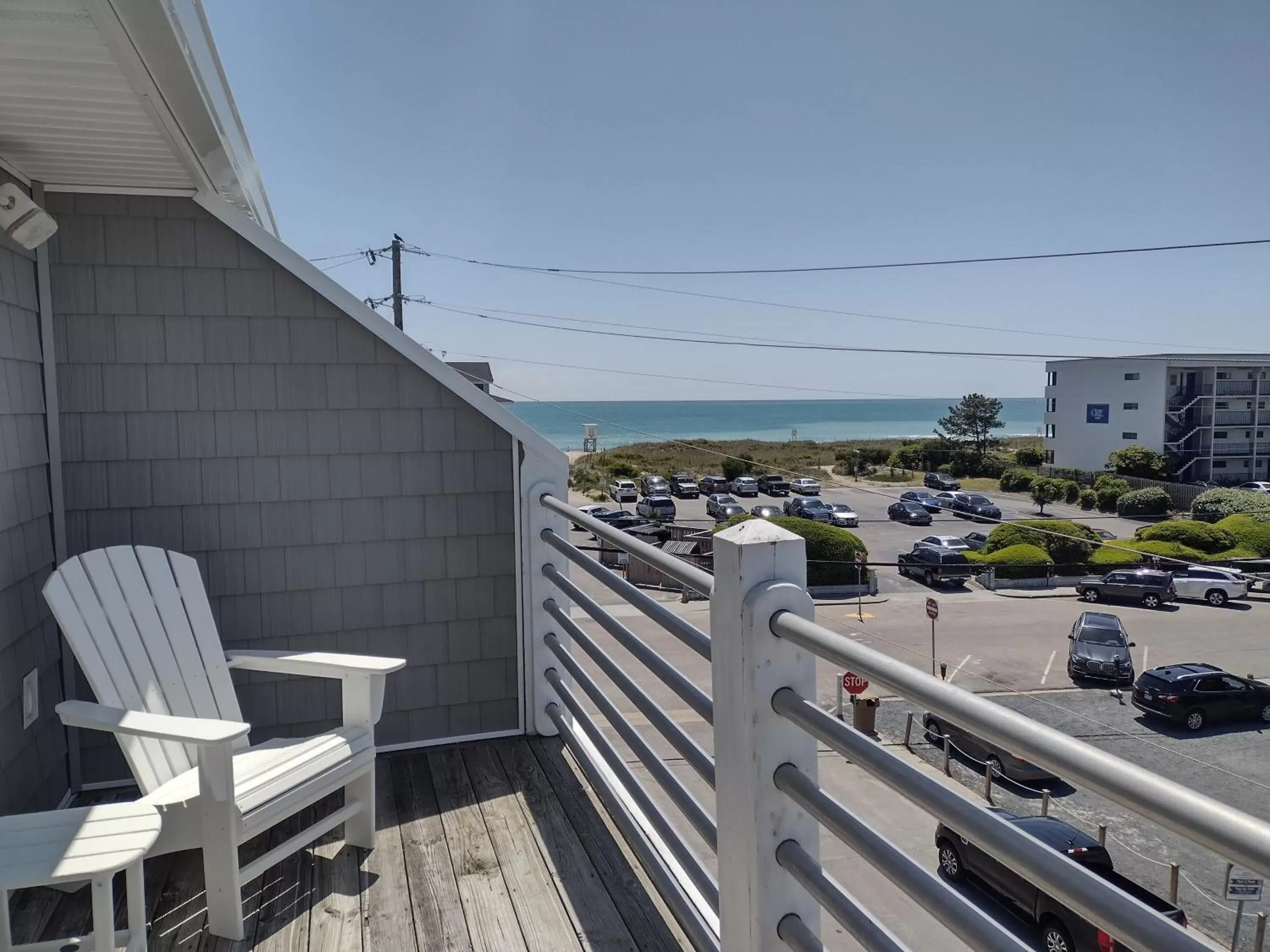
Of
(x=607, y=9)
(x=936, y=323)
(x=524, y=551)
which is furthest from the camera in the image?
(x=936, y=323)

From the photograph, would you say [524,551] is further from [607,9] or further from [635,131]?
[635,131]

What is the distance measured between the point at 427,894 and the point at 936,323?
233 feet

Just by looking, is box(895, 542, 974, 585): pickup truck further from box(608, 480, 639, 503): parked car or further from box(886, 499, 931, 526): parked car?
box(608, 480, 639, 503): parked car

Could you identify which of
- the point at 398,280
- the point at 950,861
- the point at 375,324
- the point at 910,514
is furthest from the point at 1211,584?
the point at 375,324

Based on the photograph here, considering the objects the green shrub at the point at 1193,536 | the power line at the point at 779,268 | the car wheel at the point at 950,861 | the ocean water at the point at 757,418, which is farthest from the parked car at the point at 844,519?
the ocean water at the point at 757,418

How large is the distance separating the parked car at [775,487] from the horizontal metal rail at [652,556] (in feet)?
96.1

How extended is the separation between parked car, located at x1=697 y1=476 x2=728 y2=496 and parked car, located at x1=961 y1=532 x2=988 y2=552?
9.52 m

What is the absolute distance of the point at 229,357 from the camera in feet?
9.05

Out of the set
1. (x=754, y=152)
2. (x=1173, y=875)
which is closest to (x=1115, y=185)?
(x=754, y=152)

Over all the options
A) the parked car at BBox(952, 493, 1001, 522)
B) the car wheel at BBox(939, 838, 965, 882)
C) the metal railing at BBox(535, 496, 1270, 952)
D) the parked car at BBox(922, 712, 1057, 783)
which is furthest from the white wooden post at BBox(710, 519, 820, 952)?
the parked car at BBox(952, 493, 1001, 522)

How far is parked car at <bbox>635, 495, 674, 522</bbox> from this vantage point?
78.6 ft

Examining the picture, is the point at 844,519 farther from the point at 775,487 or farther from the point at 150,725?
the point at 150,725

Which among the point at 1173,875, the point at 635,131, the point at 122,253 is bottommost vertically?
the point at 1173,875

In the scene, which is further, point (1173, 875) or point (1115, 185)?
point (1115, 185)
